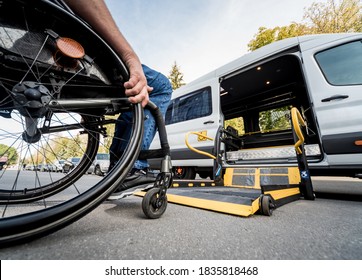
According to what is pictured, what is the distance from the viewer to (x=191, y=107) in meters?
3.80

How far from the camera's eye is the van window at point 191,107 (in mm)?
3479

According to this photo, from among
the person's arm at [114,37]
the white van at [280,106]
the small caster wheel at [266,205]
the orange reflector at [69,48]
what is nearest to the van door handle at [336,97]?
the white van at [280,106]

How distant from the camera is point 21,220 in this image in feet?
1.72

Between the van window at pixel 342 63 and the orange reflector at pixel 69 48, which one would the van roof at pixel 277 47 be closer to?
the van window at pixel 342 63

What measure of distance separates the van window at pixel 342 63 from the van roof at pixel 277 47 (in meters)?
0.16

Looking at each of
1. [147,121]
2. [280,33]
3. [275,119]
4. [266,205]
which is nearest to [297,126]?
[266,205]

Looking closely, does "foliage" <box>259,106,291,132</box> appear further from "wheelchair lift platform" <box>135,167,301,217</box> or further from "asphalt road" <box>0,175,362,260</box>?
"asphalt road" <box>0,175,362,260</box>

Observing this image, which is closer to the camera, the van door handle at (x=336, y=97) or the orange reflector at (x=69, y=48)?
the orange reflector at (x=69, y=48)

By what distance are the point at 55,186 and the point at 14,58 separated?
91 centimetres

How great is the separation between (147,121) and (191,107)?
261 centimetres

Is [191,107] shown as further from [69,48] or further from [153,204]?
[69,48]

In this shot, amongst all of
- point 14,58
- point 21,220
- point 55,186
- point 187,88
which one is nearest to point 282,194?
point 21,220

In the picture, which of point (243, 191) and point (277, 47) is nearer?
point (243, 191)
